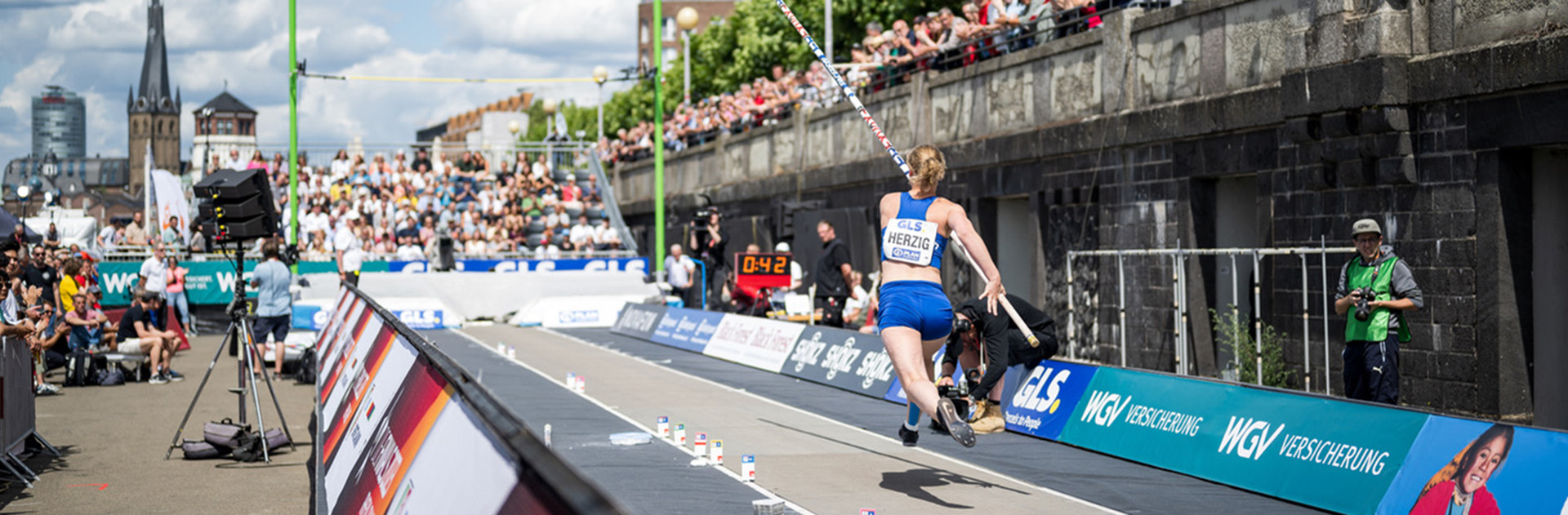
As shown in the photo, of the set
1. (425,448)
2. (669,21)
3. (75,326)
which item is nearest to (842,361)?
(75,326)

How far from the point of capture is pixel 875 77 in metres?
31.0

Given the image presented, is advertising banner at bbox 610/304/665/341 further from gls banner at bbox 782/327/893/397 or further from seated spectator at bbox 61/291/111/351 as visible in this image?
seated spectator at bbox 61/291/111/351

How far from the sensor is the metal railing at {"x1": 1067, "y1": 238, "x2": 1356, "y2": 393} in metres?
15.4

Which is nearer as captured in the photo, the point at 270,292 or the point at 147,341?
the point at 270,292

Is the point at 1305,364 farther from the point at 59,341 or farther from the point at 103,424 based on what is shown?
the point at 59,341

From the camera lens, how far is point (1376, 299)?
36.4 ft

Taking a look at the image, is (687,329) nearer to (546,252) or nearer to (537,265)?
(537,265)

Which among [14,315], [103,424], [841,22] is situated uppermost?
[841,22]

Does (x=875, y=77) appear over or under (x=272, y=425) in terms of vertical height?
over

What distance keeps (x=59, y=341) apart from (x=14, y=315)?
35.5 feet

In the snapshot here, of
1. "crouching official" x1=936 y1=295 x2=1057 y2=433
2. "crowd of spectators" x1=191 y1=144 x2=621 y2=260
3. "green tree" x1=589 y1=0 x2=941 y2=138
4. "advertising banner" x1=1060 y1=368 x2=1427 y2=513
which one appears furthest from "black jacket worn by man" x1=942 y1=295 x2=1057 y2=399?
"green tree" x1=589 y1=0 x2=941 y2=138

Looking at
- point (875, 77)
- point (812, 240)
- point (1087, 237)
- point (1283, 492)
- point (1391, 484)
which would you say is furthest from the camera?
point (812, 240)

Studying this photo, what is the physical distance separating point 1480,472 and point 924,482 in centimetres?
372

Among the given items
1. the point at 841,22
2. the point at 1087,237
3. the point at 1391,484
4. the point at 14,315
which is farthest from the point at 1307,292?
the point at 841,22
